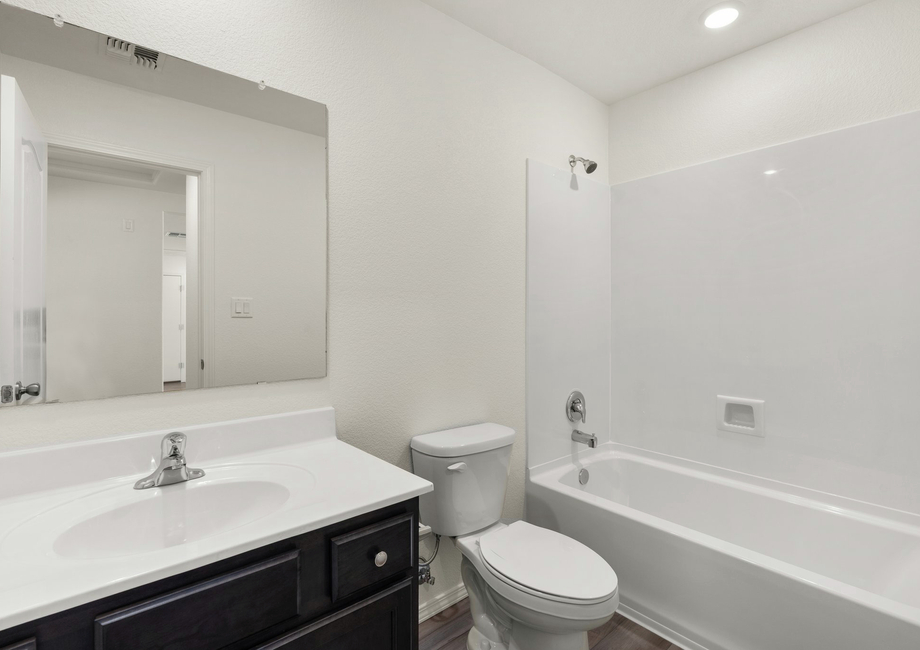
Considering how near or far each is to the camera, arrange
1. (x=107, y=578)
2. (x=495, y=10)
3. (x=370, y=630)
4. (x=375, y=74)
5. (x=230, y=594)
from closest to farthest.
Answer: (x=107, y=578) → (x=230, y=594) → (x=370, y=630) → (x=375, y=74) → (x=495, y=10)

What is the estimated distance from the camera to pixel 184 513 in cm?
113

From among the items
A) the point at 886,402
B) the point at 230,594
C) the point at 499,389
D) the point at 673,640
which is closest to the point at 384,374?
the point at 499,389

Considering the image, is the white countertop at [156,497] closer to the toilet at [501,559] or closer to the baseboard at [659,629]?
the toilet at [501,559]

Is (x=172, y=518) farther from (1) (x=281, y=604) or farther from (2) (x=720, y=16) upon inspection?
(2) (x=720, y=16)

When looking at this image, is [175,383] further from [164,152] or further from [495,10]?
[495,10]

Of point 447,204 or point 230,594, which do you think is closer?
point 230,594

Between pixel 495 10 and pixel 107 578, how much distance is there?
2.15 metres

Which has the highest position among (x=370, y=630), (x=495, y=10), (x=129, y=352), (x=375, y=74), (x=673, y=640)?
(x=495, y=10)

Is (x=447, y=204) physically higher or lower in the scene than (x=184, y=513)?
higher

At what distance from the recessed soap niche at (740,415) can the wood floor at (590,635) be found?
0.96m

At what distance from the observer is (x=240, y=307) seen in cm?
144

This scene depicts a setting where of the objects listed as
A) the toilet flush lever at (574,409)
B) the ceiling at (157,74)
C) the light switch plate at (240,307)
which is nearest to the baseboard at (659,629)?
the toilet flush lever at (574,409)

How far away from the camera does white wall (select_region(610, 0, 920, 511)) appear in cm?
180

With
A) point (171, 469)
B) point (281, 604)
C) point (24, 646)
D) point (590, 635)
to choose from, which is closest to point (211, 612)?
point (281, 604)
